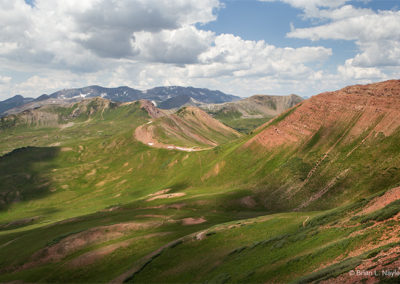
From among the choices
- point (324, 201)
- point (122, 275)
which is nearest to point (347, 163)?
point (324, 201)

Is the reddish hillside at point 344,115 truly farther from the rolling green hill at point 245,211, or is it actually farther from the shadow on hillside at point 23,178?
the shadow on hillside at point 23,178

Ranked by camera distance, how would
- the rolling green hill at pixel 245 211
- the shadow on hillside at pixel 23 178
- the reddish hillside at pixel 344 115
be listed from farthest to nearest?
the shadow on hillside at pixel 23 178 → the reddish hillside at pixel 344 115 → the rolling green hill at pixel 245 211

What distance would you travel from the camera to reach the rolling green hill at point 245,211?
32.0 metres

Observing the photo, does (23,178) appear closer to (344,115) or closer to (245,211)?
(245,211)

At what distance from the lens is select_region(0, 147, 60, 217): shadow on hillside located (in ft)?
468

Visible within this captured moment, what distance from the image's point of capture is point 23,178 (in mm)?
163750

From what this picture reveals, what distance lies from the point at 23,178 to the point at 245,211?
14706cm

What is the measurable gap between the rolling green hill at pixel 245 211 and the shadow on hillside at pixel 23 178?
Result: 1.21 m

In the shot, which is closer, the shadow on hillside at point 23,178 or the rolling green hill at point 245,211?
the rolling green hill at point 245,211

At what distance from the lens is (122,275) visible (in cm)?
4172

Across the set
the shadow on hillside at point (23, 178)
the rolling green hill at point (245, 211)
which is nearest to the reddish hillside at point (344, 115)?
the rolling green hill at point (245, 211)

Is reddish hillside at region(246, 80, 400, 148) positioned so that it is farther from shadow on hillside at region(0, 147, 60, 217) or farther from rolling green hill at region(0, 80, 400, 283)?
shadow on hillside at region(0, 147, 60, 217)

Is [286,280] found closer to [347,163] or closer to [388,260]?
[388,260]

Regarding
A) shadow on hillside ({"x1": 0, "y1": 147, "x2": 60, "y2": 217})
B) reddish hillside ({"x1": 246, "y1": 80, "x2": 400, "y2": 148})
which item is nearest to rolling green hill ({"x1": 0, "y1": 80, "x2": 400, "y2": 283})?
reddish hillside ({"x1": 246, "y1": 80, "x2": 400, "y2": 148})
